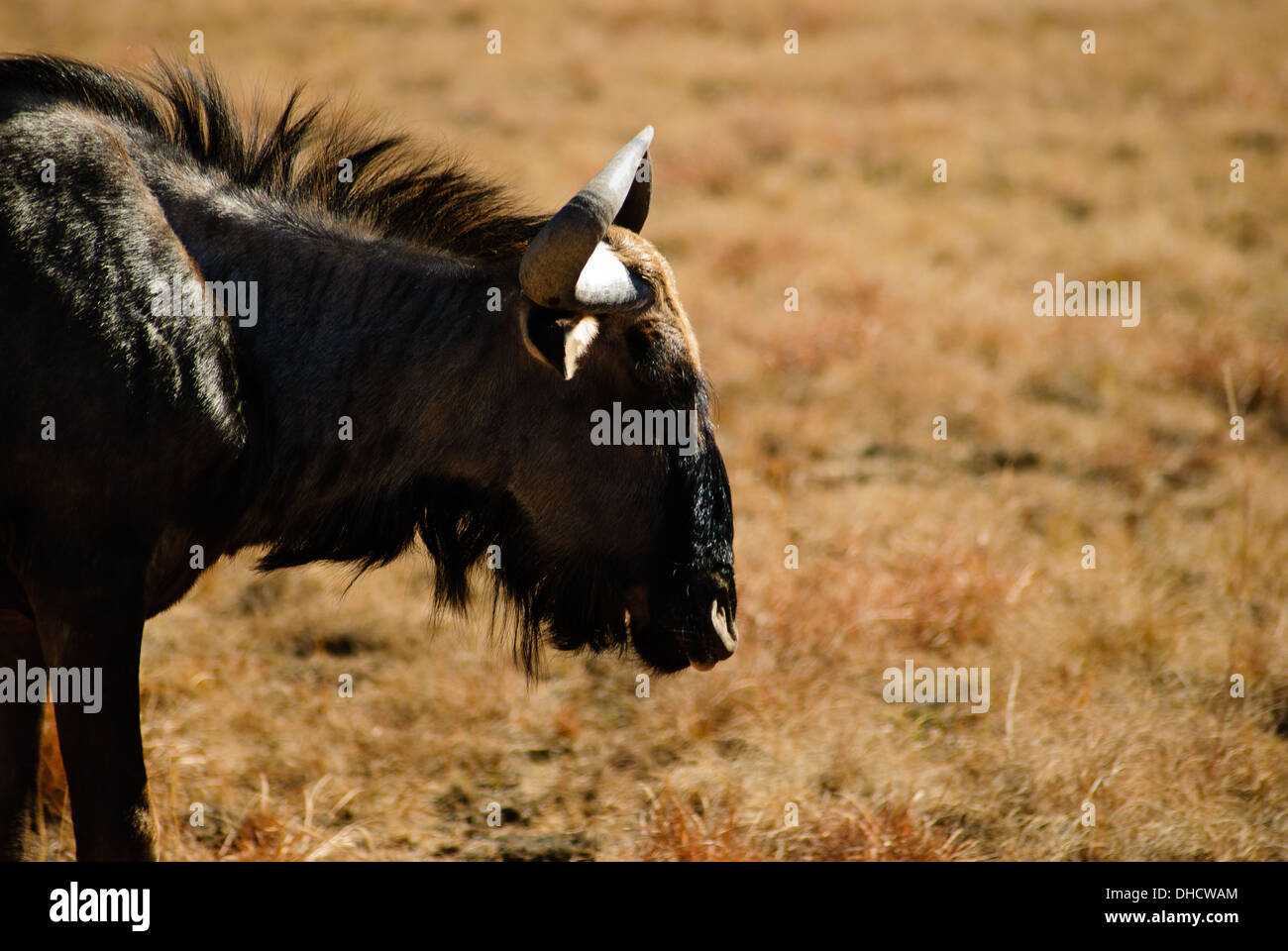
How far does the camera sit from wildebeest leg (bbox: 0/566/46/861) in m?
3.88

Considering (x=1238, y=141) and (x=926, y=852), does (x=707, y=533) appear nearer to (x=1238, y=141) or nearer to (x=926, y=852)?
(x=926, y=852)

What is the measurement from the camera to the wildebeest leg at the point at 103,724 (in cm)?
321

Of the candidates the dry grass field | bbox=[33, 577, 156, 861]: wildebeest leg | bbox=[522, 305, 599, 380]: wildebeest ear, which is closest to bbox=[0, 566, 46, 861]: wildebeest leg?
the dry grass field

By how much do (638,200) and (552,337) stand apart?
795 mm

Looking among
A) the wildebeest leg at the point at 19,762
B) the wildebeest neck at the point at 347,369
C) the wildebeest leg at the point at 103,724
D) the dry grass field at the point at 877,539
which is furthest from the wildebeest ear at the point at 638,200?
the wildebeest leg at the point at 19,762

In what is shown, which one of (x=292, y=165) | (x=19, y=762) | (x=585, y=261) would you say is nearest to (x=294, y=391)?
(x=292, y=165)

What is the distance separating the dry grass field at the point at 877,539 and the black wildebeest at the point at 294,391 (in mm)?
941

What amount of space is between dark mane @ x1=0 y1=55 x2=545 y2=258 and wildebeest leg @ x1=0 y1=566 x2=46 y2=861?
1.62 metres

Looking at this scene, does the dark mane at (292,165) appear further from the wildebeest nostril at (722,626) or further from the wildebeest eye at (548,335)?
the wildebeest nostril at (722,626)

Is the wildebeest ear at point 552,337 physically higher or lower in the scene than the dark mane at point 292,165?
lower

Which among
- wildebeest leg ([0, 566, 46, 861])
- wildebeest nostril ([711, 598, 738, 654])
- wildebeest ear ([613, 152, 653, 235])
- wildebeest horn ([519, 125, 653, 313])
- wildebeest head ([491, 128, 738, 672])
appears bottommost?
wildebeest leg ([0, 566, 46, 861])

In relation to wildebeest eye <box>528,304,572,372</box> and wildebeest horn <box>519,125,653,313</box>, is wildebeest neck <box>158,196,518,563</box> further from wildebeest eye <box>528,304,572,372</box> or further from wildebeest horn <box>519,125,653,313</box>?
wildebeest horn <box>519,125,653,313</box>

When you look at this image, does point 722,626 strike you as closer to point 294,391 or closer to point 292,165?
point 294,391
